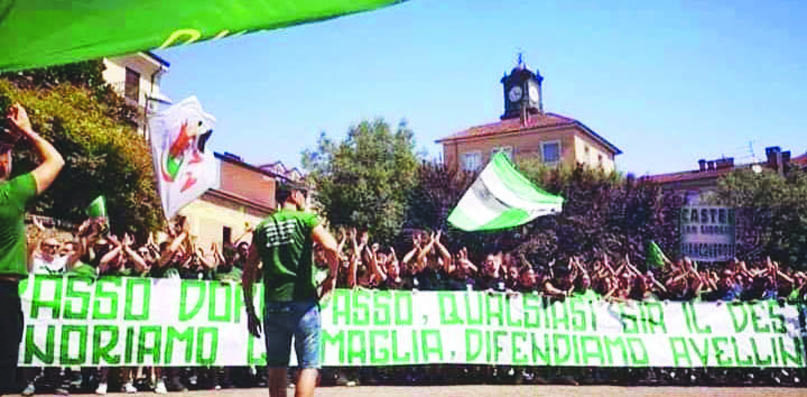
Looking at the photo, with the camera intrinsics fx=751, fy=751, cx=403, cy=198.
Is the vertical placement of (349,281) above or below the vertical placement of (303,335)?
above

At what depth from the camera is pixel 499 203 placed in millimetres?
15023

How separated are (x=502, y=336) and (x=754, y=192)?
41.5 metres

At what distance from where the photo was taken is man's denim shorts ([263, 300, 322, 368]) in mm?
4977

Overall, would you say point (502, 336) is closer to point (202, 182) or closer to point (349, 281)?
point (349, 281)

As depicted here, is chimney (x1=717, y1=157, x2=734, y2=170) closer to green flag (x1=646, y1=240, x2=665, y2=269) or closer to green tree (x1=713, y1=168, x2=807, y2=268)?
green tree (x1=713, y1=168, x2=807, y2=268)

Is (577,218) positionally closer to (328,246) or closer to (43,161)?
(328,246)

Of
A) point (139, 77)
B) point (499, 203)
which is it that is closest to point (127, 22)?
A: point (499, 203)

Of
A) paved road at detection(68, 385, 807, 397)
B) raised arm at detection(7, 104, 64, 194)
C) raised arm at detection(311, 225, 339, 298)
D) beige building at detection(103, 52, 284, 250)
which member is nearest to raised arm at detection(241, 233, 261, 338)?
raised arm at detection(311, 225, 339, 298)

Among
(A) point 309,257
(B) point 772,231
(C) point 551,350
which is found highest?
(B) point 772,231

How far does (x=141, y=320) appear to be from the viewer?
9.55 metres

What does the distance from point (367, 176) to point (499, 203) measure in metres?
29.6

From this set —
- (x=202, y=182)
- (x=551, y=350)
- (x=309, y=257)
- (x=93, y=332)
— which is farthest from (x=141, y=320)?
(x=551, y=350)

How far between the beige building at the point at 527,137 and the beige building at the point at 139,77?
27.9 meters

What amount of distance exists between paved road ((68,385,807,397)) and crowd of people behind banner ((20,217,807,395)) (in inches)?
26.6
